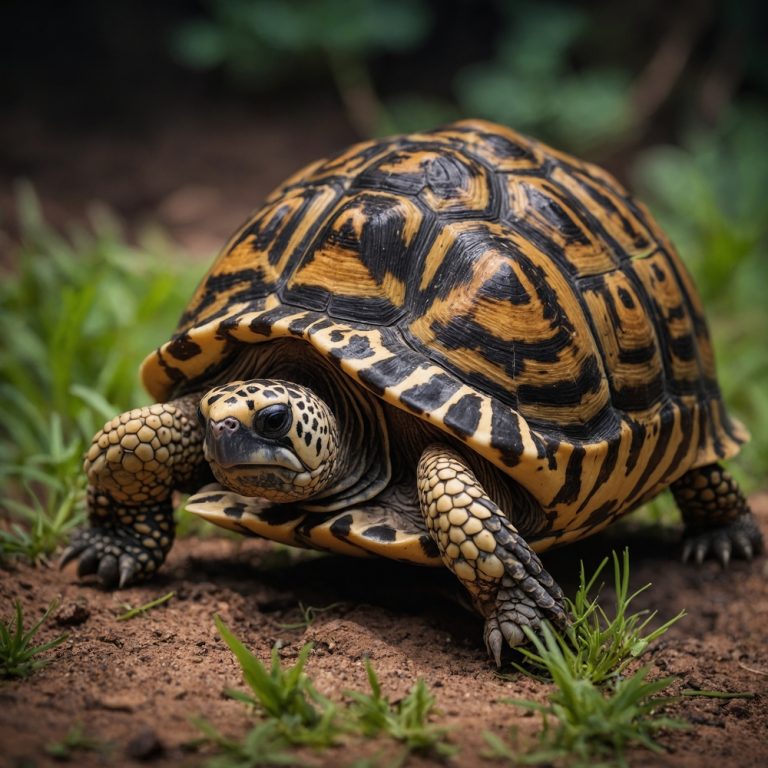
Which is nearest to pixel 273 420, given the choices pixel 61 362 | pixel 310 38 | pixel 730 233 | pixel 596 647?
pixel 596 647

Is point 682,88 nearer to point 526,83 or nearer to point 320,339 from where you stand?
point 526,83

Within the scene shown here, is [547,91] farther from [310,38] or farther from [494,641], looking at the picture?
[494,641]

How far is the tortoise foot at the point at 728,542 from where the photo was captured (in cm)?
423

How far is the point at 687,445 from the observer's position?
3916 millimetres

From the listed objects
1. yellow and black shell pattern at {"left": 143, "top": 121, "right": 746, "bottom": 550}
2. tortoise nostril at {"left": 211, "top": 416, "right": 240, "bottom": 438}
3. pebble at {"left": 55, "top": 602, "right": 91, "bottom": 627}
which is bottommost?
pebble at {"left": 55, "top": 602, "right": 91, "bottom": 627}

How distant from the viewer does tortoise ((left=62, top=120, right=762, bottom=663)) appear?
3.03 metres

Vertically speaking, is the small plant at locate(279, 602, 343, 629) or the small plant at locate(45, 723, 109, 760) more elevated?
the small plant at locate(279, 602, 343, 629)

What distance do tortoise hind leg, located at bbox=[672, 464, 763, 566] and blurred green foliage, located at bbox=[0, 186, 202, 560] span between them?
2.77 meters

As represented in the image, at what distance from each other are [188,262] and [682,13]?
7.06m

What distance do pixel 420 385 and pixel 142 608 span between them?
1.33 m

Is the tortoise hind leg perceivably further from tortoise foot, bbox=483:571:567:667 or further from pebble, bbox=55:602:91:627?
pebble, bbox=55:602:91:627

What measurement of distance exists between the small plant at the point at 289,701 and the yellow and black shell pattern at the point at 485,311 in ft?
3.07

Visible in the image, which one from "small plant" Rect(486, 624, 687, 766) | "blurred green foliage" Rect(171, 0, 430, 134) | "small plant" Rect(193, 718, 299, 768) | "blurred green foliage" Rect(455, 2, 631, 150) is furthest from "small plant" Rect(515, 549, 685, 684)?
"blurred green foliage" Rect(171, 0, 430, 134)

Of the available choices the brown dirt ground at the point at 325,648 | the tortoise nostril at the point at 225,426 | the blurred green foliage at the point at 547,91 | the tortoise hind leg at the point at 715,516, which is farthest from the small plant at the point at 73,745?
the blurred green foliage at the point at 547,91
